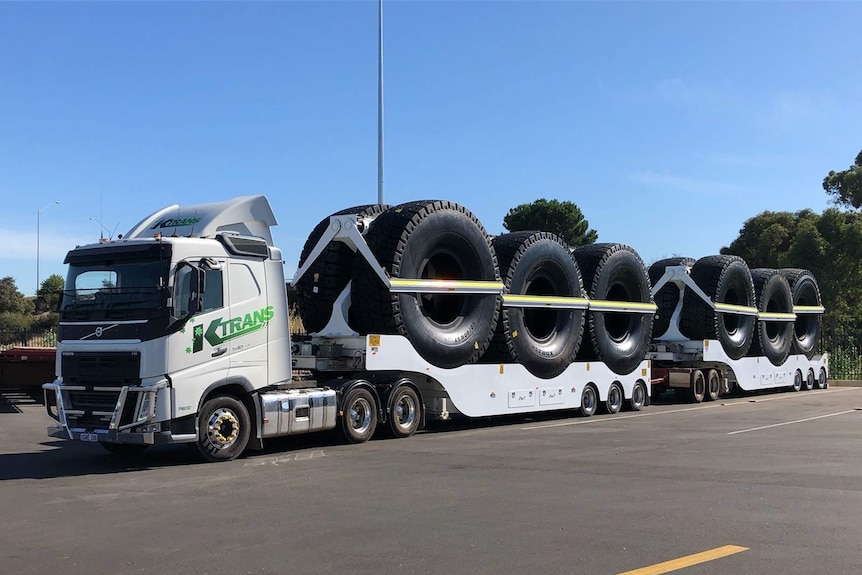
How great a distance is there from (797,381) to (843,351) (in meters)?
7.77

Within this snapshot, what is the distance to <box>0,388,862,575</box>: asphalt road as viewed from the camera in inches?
258

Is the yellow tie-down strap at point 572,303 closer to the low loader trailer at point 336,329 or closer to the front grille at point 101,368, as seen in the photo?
the low loader trailer at point 336,329

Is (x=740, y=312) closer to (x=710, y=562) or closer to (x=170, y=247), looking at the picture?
(x=170, y=247)

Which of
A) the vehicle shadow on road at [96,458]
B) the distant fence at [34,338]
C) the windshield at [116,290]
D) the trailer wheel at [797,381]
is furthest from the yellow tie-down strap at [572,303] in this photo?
the distant fence at [34,338]

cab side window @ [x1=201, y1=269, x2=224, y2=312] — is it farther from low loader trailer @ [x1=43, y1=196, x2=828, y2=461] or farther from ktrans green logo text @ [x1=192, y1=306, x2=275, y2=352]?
ktrans green logo text @ [x1=192, y1=306, x2=275, y2=352]

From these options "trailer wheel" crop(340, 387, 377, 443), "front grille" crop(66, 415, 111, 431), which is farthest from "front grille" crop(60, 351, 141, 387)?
"trailer wheel" crop(340, 387, 377, 443)

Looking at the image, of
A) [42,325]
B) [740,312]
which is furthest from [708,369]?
[42,325]

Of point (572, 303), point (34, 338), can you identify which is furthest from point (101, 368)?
point (34, 338)

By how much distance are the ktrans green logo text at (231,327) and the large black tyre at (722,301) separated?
49.4ft

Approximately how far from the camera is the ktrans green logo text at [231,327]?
470 inches

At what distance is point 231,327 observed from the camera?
1241 cm

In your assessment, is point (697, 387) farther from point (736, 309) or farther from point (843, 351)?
point (843, 351)

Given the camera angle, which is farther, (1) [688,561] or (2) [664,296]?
(2) [664,296]

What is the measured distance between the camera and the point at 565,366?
63.0 ft
